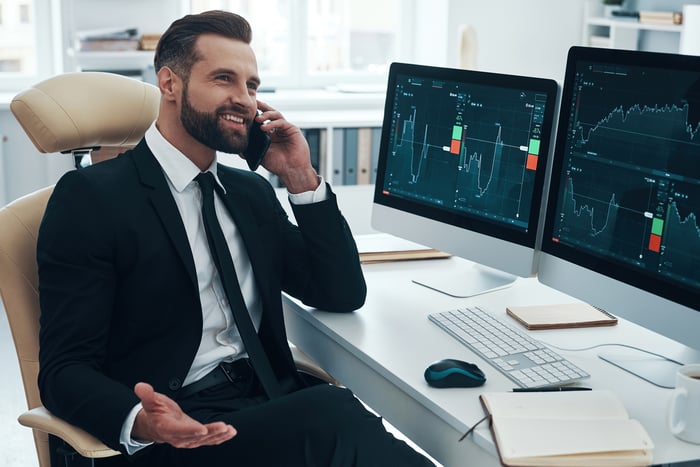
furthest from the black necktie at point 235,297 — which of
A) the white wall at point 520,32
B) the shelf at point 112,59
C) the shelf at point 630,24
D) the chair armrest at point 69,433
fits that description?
the white wall at point 520,32

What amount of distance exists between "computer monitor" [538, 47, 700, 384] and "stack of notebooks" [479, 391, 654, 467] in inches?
10.3

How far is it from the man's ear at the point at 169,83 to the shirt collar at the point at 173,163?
9cm

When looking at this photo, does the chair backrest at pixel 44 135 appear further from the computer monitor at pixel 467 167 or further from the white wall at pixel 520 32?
the white wall at pixel 520 32

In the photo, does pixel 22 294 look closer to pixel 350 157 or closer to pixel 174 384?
pixel 174 384

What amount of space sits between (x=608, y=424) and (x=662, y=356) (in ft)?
1.37

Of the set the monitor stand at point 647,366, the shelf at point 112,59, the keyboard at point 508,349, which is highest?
the shelf at point 112,59

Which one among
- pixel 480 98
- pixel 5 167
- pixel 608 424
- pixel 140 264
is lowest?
pixel 5 167

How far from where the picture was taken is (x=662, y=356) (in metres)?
1.76

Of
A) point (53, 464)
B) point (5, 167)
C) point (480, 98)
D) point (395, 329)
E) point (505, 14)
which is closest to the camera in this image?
point (53, 464)

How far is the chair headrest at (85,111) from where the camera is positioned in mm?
1826

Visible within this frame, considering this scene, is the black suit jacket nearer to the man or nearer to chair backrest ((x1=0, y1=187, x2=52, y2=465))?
the man

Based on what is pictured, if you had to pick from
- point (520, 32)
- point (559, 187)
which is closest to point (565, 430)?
point (559, 187)

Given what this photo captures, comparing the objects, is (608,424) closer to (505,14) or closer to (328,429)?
(328,429)

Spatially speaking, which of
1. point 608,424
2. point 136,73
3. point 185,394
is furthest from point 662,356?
point 136,73
